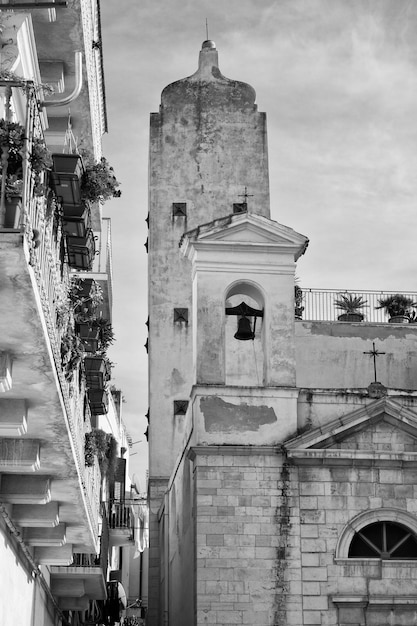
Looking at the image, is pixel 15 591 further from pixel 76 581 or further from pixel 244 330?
pixel 244 330

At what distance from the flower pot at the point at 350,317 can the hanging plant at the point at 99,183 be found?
16.3 m

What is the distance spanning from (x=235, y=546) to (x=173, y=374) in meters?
11.0

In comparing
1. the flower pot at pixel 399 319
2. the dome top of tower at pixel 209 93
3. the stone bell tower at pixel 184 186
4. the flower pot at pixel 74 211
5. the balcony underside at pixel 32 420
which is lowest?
the balcony underside at pixel 32 420

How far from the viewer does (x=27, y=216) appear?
318 inches

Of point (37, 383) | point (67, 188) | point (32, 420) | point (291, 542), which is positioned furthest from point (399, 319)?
point (37, 383)

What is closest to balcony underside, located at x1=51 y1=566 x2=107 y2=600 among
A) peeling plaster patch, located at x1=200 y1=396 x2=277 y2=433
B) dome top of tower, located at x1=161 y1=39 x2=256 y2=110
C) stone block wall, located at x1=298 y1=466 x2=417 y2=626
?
peeling plaster patch, located at x1=200 y1=396 x2=277 y2=433

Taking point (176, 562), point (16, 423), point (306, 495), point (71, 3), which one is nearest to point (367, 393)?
point (306, 495)

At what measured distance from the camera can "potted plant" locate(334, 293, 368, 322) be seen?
29281 mm

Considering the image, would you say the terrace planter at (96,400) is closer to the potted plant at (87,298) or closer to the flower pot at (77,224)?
the potted plant at (87,298)

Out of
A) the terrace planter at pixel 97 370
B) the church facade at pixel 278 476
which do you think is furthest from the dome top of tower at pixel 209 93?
the terrace planter at pixel 97 370

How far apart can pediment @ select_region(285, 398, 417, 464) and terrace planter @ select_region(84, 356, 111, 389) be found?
14.3 ft

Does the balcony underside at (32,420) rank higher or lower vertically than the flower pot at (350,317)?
lower

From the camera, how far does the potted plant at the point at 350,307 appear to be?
29281 mm

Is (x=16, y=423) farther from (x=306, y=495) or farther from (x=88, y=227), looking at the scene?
(x=306, y=495)
